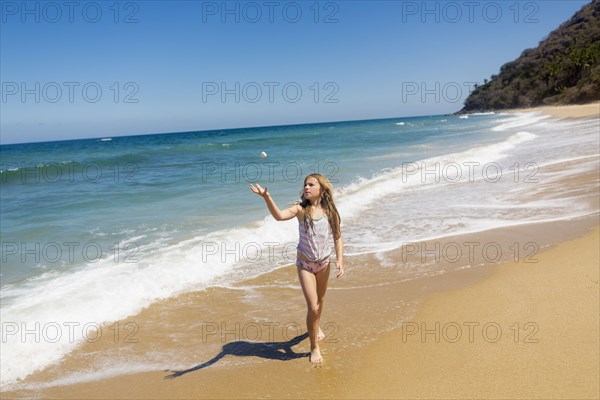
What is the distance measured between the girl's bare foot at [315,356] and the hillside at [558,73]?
73749 millimetres

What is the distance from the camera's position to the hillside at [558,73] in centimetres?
7300

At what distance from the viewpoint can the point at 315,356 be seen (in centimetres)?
411

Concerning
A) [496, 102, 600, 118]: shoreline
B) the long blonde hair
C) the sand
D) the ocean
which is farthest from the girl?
the sand

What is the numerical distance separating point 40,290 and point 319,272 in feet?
16.0

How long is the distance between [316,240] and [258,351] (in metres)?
1.32

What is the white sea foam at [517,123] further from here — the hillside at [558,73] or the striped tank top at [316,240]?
the striped tank top at [316,240]

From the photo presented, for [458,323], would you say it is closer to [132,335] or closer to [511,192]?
[132,335]

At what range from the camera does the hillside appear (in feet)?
240

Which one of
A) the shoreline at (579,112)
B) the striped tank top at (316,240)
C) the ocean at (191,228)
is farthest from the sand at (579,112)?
the striped tank top at (316,240)

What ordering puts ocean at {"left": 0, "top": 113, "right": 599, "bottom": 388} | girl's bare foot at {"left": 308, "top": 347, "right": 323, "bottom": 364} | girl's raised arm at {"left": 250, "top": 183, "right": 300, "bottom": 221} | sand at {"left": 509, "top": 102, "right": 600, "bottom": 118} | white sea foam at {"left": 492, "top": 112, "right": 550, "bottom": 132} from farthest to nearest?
white sea foam at {"left": 492, "top": 112, "right": 550, "bottom": 132}
sand at {"left": 509, "top": 102, "right": 600, "bottom": 118}
ocean at {"left": 0, "top": 113, "right": 599, "bottom": 388}
girl's bare foot at {"left": 308, "top": 347, "right": 323, "bottom": 364}
girl's raised arm at {"left": 250, "top": 183, "right": 300, "bottom": 221}

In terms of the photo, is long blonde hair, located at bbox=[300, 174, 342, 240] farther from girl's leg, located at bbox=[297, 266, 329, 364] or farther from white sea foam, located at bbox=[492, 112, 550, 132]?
white sea foam, located at bbox=[492, 112, 550, 132]

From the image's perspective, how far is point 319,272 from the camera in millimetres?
4234

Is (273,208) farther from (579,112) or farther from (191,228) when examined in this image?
(579,112)

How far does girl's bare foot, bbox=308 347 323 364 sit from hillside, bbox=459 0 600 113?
2904 inches
